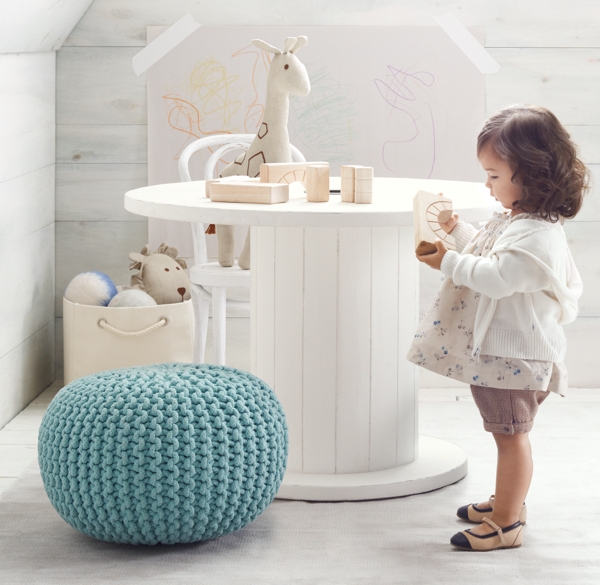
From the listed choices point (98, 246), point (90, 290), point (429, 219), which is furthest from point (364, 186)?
point (98, 246)

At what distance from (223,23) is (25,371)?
1.23m

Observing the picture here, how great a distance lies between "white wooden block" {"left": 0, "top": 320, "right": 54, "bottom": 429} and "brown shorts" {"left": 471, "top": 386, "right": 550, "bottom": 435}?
141 centimetres

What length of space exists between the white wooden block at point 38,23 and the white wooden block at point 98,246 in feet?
1.88

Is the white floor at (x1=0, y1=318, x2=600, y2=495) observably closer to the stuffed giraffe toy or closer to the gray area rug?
the gray area rug

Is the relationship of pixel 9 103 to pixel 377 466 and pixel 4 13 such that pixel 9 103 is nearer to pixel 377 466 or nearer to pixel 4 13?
pixel 4 13

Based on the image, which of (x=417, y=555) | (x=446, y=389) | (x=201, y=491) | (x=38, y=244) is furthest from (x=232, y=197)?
(x=446, y=389)

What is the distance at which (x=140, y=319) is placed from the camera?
2576 millimetres

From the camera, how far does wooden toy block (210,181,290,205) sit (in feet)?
5.65

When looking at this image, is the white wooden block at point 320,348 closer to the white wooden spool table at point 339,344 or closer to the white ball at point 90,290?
the white wooden spool table at point 339,344

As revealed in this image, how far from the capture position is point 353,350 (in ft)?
6.16

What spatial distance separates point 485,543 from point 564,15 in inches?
73.0

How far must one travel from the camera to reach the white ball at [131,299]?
2.58 metres

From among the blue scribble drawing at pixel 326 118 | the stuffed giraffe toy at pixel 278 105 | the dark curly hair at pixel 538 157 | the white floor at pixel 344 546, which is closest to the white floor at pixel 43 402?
the white floor at pixel 344 546

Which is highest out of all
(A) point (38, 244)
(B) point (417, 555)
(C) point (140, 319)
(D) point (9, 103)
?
(D) point (9, 103)
